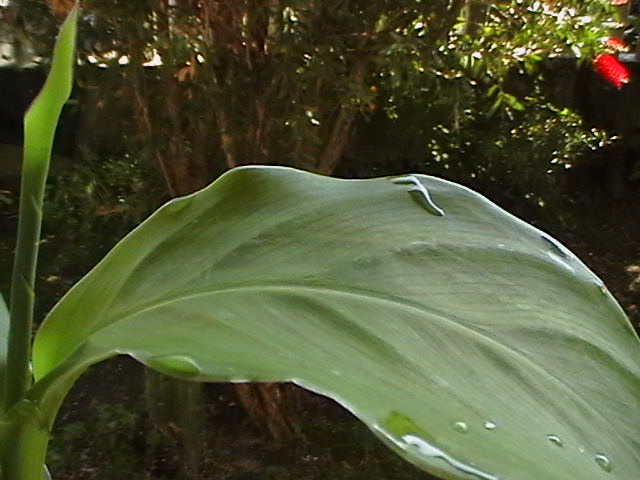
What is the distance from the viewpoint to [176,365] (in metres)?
0.32

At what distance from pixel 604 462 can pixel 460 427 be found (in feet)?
0.18

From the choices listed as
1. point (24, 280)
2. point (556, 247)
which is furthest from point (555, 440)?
point (24, 280)

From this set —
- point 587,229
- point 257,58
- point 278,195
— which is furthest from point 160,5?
point 587,229

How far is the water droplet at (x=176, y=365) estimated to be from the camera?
0.32 metres

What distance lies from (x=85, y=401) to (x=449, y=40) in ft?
2.52

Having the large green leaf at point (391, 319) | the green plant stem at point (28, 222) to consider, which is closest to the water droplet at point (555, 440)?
the large green leaf at point (391, 319)

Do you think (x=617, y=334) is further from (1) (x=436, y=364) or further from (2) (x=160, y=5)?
(2) (x=160, y=5)

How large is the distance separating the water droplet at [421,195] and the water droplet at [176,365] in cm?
13

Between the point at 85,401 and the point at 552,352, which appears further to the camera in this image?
the point at 85,401

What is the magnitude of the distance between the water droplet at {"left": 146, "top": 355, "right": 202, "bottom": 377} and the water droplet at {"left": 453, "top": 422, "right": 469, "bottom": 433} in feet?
0.31

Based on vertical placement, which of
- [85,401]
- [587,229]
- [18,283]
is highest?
[18,283]

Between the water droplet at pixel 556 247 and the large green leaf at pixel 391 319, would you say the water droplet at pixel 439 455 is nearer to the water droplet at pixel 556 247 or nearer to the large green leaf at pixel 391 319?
the large green leaf at pixel 391 319

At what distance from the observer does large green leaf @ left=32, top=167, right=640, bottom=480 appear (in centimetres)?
29

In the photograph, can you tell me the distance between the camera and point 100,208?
1.31 m
